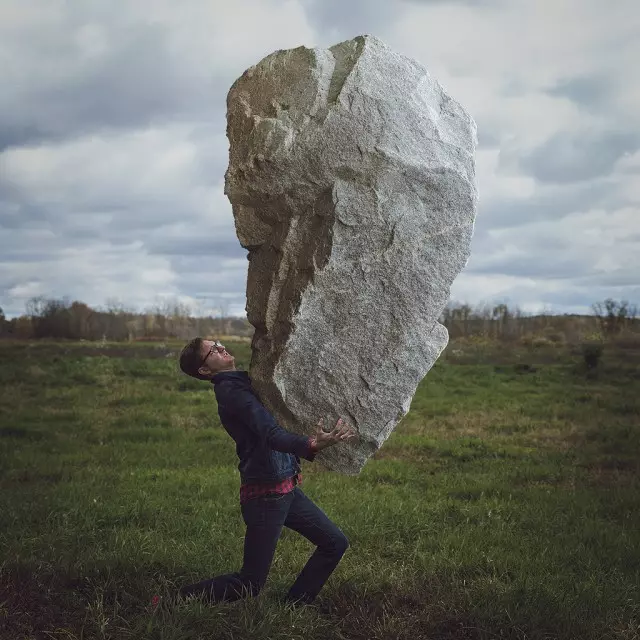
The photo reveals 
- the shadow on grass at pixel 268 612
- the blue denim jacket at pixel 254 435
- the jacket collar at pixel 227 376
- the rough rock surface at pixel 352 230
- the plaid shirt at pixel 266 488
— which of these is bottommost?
the shadow on grass at pixel 268 612

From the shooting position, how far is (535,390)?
1764cm

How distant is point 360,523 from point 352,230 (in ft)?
13.4

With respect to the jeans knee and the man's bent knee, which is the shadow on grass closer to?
the jeans knee

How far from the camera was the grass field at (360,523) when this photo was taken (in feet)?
18.9

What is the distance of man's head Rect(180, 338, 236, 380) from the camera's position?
17.8 feet

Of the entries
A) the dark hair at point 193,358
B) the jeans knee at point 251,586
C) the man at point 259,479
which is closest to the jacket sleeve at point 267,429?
the man at point 259,479

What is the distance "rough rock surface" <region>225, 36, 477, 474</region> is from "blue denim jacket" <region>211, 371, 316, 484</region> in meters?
0.19

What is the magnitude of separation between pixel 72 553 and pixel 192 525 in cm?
139

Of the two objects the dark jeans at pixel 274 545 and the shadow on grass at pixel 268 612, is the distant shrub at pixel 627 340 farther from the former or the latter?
the dark jeans at pixel 274 545

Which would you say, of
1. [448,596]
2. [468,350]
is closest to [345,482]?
[448,596]

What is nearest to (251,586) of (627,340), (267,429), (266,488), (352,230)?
(266,488)

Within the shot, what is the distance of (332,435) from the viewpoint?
4.83 metres

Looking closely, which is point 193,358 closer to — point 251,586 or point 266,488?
point 266,488

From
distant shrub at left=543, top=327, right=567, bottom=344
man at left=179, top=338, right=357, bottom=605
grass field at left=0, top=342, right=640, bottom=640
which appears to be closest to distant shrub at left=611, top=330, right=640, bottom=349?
distant shrub at left=543, top=327, right=567, bottom=344
